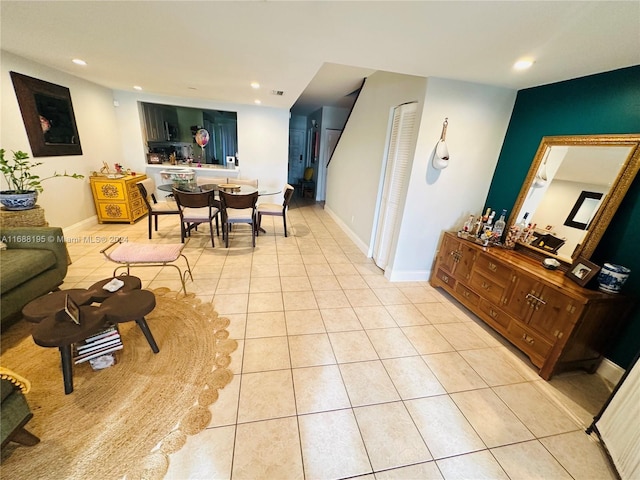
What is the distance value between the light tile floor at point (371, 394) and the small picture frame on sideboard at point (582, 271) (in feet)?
2.46

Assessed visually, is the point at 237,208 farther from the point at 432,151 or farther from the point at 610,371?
the point at 610,371

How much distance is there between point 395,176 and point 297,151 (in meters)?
6.11

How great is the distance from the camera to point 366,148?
3.84 metres

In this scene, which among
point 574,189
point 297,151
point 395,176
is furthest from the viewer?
point 297,151

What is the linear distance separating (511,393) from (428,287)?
1.39m

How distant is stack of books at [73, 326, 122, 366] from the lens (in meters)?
1.61

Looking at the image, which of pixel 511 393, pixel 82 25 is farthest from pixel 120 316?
pixel 511 393

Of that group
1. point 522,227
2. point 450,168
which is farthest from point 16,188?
point 522,227

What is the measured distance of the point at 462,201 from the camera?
9.37 ft

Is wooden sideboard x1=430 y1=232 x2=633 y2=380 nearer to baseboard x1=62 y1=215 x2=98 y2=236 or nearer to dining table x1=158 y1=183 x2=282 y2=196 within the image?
dining table x1=158 y1=183 x2=282 y2=196

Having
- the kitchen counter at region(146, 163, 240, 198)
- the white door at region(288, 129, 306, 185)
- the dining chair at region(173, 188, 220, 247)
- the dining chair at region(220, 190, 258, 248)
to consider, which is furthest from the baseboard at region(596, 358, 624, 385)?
the white door at region(288, 129, 306, 185)

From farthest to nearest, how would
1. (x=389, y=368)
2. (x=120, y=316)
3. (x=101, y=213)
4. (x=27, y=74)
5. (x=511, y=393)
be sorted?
(x=101, y=213) → (x=27, y=74) → (x=389, y=368) → (x=511, y=393) → (x=120, y=316)

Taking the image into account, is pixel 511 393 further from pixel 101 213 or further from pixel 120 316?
pixel 101 213

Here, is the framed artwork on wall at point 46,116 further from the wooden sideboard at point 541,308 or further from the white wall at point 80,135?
the wooden sideboard at point 541,308
